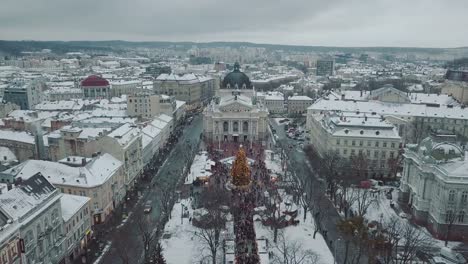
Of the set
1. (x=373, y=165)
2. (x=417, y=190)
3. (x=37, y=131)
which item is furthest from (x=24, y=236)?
(x=373, y=165)

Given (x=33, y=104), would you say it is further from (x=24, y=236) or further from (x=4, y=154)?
(x=24, y=236)

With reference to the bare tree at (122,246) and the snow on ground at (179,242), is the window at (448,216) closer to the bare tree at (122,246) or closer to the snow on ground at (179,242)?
the snow on ground at (179,242)

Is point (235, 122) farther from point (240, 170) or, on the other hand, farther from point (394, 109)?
point (240, 170)

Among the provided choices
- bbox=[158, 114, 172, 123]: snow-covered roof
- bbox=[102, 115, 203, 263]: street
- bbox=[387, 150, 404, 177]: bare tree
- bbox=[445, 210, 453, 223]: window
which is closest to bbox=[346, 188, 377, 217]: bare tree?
bbox=[445, 210, 453, 223]: window

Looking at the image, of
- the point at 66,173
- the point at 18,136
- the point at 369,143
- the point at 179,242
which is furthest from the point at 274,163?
the point at 18,136

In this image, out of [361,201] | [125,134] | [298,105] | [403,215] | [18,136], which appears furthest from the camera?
[298,105]
